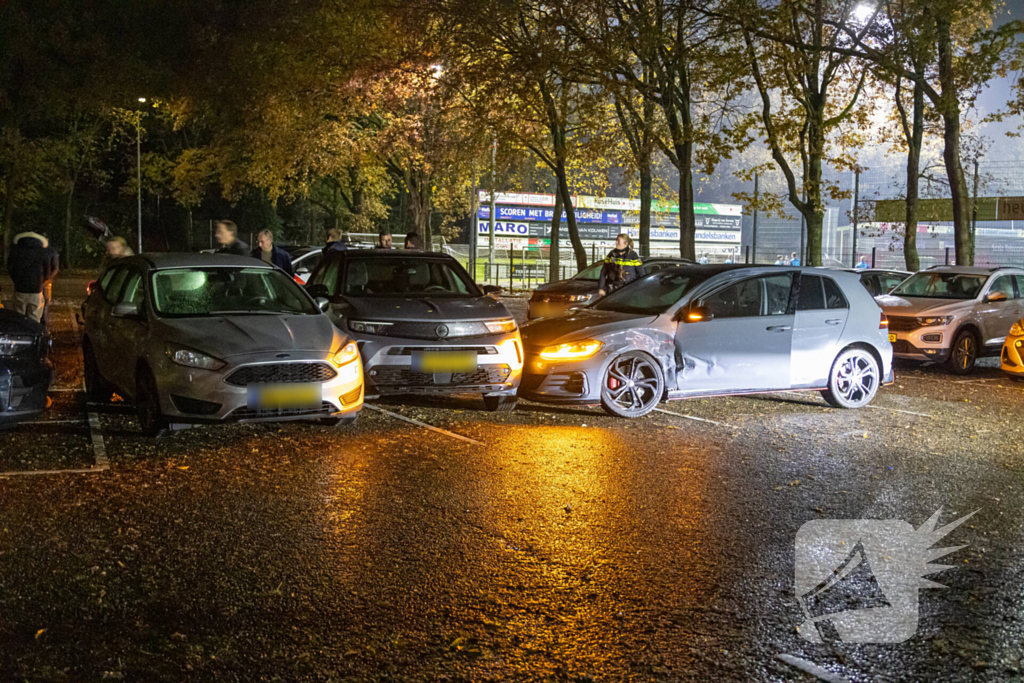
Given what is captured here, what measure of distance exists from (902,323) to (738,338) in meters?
5.81

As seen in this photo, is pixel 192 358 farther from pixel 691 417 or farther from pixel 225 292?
pixel 691 417

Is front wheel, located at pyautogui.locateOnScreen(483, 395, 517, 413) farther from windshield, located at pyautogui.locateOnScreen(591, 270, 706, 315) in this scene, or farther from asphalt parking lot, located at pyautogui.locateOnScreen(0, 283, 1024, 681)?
windshield, located at pyautogui.locateOnScreen(591, 270, 706, 315)

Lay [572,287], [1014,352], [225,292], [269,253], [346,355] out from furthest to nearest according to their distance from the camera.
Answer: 1. [572,287]
2. [1014,352]
3. [269,253]
4. [225,292]
5. [346,355]

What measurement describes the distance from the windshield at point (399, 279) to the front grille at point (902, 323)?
7158 mm

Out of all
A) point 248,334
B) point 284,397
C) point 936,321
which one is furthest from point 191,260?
point 936,321

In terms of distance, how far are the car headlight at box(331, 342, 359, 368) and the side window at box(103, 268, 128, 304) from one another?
8.72ft

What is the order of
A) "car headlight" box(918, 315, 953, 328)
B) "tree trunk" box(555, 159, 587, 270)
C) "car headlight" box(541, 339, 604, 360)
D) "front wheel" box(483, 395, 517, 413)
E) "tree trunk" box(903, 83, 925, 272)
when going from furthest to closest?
"tree trunk" box(555, 159, 587, 270)
"tree trunk" box(903, 83, 925, 272)
"car headlight" box(918, 315, 953, 328)
"front wheel" box(483, 395, 517, 413)
"car headlight" box(541, 339, 604, 360)

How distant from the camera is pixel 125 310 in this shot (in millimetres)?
8898

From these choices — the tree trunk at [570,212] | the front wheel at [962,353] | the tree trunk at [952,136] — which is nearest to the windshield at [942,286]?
the front wheel at [962,353]

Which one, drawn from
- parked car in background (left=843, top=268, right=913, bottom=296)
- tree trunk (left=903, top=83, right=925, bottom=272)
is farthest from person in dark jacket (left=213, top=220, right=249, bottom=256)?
tree trunk (left=903, top=83, right=925, bottom=272)

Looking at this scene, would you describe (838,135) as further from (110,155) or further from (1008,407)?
(110,155)

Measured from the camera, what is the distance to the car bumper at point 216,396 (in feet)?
26.3

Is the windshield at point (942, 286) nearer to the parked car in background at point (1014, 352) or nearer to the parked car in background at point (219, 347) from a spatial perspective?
the parked car in background at point (1014, 352)

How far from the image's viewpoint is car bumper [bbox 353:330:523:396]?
946 centimetres
